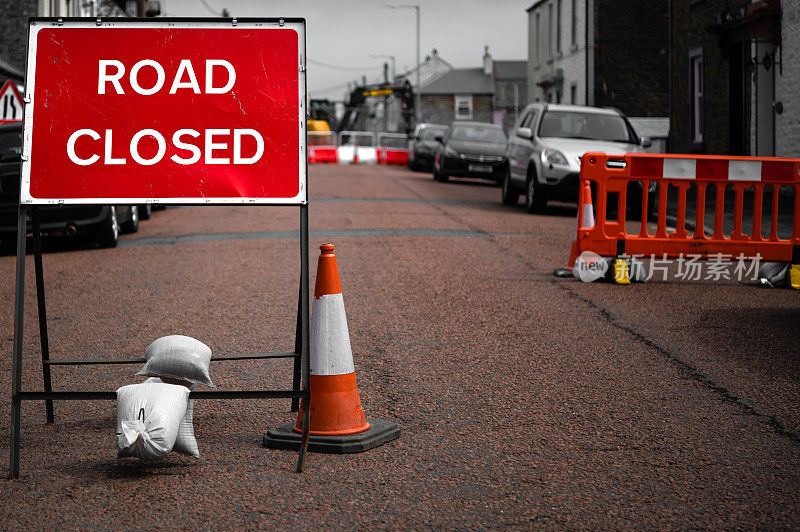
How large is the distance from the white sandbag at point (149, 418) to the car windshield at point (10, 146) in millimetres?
8454

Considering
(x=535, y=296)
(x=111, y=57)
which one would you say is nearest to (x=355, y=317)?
(x=535, y=296)

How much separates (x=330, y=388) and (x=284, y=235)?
964 cm

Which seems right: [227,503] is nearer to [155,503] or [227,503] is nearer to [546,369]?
[155,503]

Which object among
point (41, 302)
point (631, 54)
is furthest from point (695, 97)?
point (41, 302)

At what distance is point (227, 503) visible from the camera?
12.6 feet

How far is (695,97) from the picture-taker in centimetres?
2478

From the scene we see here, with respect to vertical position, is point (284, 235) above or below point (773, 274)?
above

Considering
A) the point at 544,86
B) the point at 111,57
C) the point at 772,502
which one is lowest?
the point at 772,502

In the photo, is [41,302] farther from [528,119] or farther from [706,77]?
[706,77]

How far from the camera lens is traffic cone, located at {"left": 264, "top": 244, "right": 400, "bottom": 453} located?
14.9 ft

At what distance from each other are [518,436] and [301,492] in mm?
1200

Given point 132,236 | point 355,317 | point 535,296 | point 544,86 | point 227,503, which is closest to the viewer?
point 227,503

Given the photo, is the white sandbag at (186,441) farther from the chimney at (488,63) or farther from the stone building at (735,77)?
the chimney at (488,63)

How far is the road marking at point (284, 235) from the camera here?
1362 centimetres
